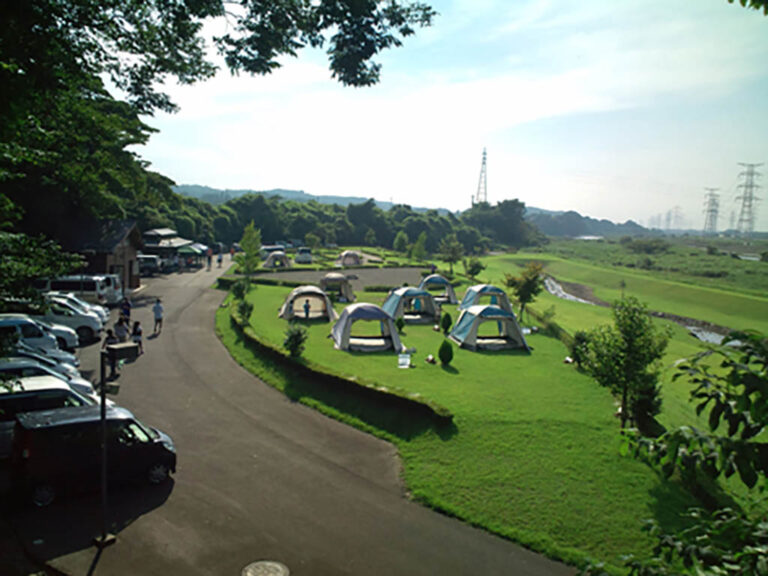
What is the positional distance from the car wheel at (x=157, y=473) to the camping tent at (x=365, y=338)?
35.2 ft

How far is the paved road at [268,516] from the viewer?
8.30 m

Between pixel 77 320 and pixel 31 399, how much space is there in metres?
10.9

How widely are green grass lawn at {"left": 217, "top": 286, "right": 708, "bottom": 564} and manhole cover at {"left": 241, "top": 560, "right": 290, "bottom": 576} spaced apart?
3295mm

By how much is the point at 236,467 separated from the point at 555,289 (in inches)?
2308

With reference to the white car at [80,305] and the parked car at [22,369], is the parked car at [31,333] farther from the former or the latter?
the parked car at [22,369]

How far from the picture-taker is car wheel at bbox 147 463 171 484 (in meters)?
10.2

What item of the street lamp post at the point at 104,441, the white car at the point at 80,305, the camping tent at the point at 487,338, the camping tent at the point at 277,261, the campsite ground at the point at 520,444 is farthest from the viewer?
the camping tent at the point at 277,261

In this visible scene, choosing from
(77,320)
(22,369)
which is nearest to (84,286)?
(77,320)

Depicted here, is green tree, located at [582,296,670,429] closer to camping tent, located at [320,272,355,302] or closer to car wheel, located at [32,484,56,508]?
car wheel, located at [32,484,56,508]

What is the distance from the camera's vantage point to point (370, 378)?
16938 millimetres

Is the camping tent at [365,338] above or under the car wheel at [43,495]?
above

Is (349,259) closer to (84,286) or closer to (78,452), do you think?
(84,286)

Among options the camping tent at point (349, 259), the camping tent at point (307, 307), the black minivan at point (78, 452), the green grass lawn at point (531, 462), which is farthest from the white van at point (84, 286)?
the camping tent at point (349, 259)

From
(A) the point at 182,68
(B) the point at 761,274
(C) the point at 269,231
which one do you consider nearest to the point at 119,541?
→ (A) the point at 182,68
